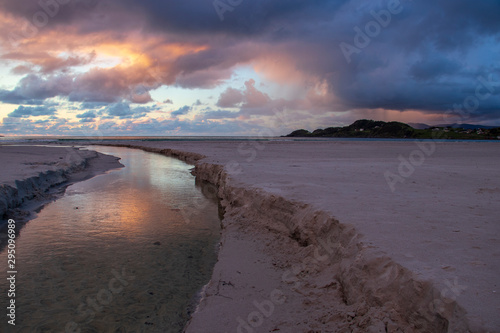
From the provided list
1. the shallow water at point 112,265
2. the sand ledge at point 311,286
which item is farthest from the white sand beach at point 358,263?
the shallow water at point 112,265

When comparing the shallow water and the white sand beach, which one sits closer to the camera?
the white sand beach

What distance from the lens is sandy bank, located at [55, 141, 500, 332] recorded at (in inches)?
133

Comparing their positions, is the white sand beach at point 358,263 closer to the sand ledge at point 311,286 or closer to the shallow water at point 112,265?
the sand ledge at point 311,286

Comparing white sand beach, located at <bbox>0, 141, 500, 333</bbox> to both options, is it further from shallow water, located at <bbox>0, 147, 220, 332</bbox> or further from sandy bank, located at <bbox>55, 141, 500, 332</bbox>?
shallow water, located at <bbox>0, 147, 220, 332</bbox>

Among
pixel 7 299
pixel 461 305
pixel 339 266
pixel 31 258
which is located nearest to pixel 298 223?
pixel 339 266

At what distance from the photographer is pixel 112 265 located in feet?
22.7

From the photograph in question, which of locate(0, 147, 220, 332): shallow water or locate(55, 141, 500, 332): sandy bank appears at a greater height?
locate(55, 141, 500, 332): sandy bank

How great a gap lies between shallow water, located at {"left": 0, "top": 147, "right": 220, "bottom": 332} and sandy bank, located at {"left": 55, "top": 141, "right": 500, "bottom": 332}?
30.7 inches

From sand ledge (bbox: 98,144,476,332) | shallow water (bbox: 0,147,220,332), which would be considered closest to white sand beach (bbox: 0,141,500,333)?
sand ledge (bbox: 98,144,476,332)

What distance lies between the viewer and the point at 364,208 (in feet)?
22.4

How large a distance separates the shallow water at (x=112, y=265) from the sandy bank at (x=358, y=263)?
2.56 ft

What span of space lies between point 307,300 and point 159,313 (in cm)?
262

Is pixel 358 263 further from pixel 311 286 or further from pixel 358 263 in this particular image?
pixel 311 286

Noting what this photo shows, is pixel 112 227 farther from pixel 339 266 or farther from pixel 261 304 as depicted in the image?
pixel 339 266
